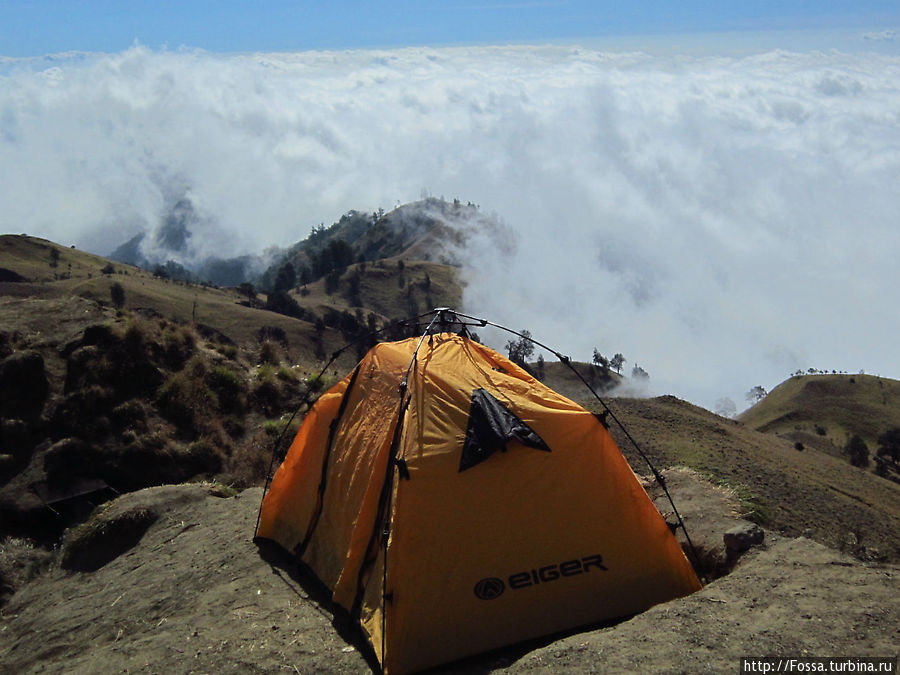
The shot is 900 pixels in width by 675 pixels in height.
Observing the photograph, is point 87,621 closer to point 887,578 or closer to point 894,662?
point 894,662

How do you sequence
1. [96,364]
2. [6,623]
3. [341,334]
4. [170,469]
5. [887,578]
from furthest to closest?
[341,334], [96,364], [170,469], [6,623], [887,578]

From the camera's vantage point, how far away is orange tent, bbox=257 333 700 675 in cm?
778

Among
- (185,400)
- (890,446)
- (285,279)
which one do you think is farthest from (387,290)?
(185,400)

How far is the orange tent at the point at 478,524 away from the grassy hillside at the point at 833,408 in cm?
6204

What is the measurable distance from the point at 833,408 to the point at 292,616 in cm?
7803

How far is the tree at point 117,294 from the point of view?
64062 millimetres

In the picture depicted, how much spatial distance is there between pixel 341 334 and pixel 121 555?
68262 millimetres

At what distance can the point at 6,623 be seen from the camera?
10367 millimetres

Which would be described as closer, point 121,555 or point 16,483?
point 121,555

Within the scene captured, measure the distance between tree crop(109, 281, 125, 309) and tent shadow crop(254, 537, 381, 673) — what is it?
60660mm

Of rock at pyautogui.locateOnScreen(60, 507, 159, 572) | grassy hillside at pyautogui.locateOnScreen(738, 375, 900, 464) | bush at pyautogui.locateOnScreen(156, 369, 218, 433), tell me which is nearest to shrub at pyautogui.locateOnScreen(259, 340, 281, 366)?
bush at pyautogui.locateOnScreen(156, 369, 218, 433)

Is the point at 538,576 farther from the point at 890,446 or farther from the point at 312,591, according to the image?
the point at 890,446

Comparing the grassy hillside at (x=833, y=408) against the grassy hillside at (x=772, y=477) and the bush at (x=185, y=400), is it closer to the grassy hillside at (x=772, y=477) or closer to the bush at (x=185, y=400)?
the grassy hillside at (x=772, y=477)

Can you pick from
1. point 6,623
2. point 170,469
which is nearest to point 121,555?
point 6,623
